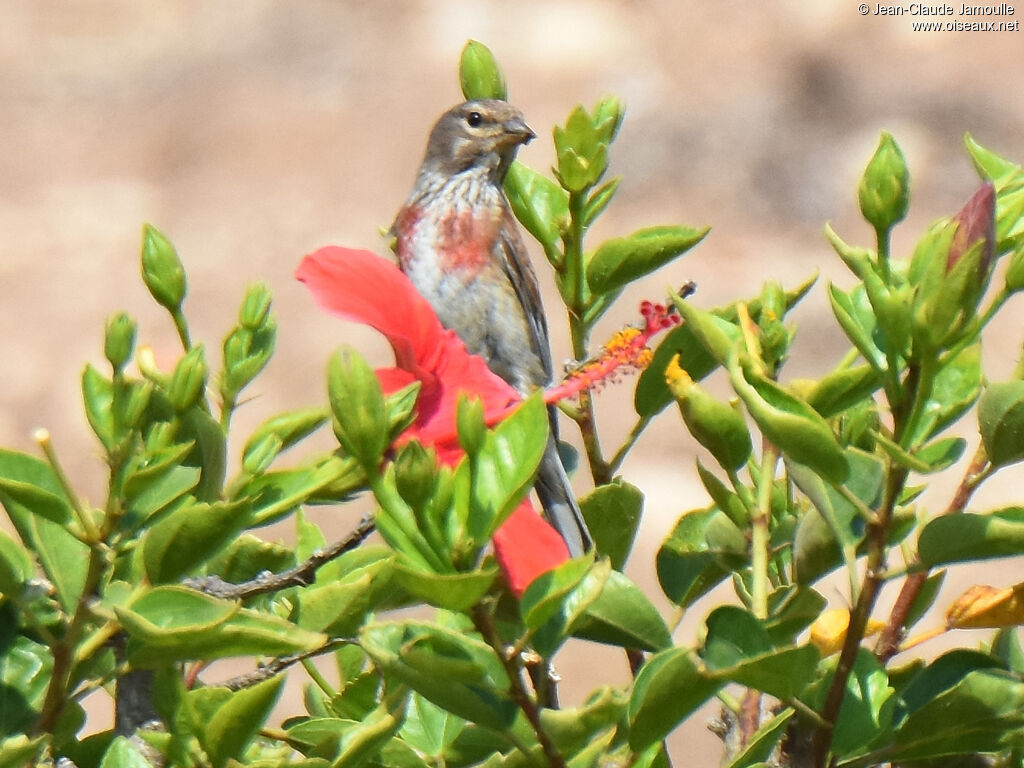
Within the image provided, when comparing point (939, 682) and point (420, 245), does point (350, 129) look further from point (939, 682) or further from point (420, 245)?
point (939, 682)

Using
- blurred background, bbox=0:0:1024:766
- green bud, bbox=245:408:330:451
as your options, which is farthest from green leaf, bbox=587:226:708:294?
blurred background, bbox=0:0:1024:766

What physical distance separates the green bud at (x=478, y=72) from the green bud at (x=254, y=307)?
0.44 m

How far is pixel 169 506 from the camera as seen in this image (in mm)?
1081

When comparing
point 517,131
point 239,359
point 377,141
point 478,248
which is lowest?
point 239,359

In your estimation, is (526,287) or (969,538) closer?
(969,538)

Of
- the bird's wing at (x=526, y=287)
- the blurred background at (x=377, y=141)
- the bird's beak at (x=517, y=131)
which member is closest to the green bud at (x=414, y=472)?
the bird's wing at (x=526, y=287)

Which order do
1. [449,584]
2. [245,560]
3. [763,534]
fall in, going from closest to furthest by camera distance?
1. [449,584]
2. [763,534]
3. [245,560]

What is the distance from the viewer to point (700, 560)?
4.42ft

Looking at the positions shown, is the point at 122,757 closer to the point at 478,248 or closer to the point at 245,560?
the point at 245,560

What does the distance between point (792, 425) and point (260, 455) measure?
0.40 meters

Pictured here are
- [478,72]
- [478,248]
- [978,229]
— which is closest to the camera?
[978,229]

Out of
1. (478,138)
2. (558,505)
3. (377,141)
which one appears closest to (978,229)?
(558,505)

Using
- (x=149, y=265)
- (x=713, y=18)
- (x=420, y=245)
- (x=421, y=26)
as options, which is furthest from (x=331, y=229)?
(x=149, y=265)

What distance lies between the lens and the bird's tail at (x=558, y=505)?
2533 millimetres
